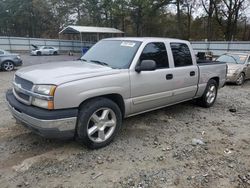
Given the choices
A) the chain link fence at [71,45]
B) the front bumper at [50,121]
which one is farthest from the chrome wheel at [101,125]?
the chain link fence at [71,45]

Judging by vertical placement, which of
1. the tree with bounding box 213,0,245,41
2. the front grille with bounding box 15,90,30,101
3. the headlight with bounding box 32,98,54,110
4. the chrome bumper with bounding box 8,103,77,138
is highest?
the tree with bounding box 213,0,245,41

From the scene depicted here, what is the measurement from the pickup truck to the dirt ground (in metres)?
0.42

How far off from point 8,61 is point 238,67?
493 inches

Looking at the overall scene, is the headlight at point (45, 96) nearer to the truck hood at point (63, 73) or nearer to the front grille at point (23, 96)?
the truck hood at point (63, 73)

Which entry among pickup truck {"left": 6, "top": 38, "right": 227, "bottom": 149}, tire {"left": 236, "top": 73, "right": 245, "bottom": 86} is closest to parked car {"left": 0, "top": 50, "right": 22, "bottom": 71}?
pickup truck {"left": 6, "top": 38, "right": 227, "bottom": 149}

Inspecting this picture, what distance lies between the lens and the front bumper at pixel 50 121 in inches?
116

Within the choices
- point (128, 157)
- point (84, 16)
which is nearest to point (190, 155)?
point (128, 157)

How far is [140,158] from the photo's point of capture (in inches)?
132

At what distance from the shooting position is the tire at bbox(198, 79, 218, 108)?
5785 millimetres

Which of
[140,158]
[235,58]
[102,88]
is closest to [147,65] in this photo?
[102,88]

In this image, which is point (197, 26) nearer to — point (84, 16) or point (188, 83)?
point (84, 16)

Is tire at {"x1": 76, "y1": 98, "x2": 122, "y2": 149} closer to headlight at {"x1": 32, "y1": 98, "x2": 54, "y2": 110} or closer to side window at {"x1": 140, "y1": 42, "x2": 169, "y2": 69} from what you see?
headlight at {"x1": 32, "y1": 98, "x2": 54, "y2": 110}

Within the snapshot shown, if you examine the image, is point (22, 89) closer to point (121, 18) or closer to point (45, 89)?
point (45, 89)

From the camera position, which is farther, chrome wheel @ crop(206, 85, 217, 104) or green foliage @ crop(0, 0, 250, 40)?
green foliage @ crop(0, 0, 250, 40)
